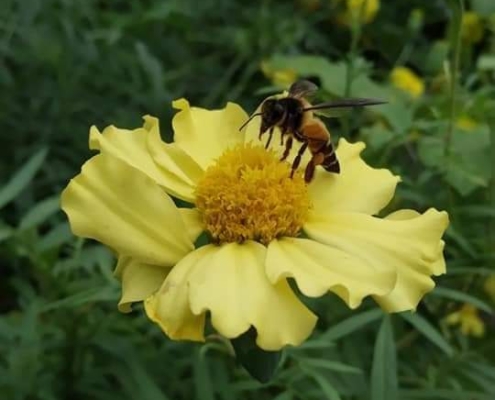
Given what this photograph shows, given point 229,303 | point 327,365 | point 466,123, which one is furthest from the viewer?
point 466,123

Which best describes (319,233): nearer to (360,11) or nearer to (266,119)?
(266,119)

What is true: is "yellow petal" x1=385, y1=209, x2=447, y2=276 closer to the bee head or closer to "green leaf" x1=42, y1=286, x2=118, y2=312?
the bee head

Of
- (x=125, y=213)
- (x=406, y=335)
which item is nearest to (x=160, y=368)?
(x=406, y=335)

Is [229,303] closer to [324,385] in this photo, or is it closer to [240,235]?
[240,235]

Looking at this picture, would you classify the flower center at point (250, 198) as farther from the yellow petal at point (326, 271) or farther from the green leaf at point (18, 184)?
the green leaf at point (18, 184)

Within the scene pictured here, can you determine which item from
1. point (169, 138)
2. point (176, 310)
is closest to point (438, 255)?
point (176, 310)

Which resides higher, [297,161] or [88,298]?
[297,161]

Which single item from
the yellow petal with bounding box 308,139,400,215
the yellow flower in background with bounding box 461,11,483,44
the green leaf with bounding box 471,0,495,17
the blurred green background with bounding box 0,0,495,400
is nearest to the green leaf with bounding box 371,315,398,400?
the blurred green background with bounding box 0,0,495,400
